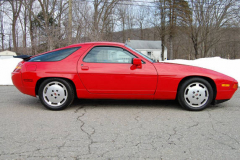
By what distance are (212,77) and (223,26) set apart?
2693 cm

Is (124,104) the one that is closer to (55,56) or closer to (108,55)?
(108,55)

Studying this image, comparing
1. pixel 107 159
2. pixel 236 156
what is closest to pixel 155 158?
pixel 107 159

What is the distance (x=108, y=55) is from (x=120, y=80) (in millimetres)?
601

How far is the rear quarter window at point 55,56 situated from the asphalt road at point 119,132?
41.5 inches

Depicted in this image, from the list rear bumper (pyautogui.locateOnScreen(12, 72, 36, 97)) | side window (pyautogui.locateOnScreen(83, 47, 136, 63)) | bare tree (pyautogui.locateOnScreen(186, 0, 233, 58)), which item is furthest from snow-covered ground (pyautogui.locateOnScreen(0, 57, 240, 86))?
bare tree (pyautogui.locateOnScreen(186, 0, 233, 58))

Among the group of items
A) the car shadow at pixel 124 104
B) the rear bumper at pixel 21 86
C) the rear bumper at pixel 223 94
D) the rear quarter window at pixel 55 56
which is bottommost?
the car shadow at pixel 124 104

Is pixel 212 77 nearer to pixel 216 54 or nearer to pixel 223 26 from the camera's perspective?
pixel 223 26

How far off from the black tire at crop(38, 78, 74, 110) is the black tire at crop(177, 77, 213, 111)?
7.45ft

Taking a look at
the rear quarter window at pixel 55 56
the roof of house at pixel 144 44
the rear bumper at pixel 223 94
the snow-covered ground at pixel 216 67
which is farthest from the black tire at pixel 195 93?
the roof of house at pixel 144 44

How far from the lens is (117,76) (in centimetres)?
378

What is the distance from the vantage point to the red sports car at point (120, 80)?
378 centimetres

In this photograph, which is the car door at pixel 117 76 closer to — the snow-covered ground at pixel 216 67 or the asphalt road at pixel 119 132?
the asphalt road at pixel 119 132

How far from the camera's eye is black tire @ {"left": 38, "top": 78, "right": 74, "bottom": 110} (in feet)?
12.6

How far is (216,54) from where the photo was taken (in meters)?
54.0
